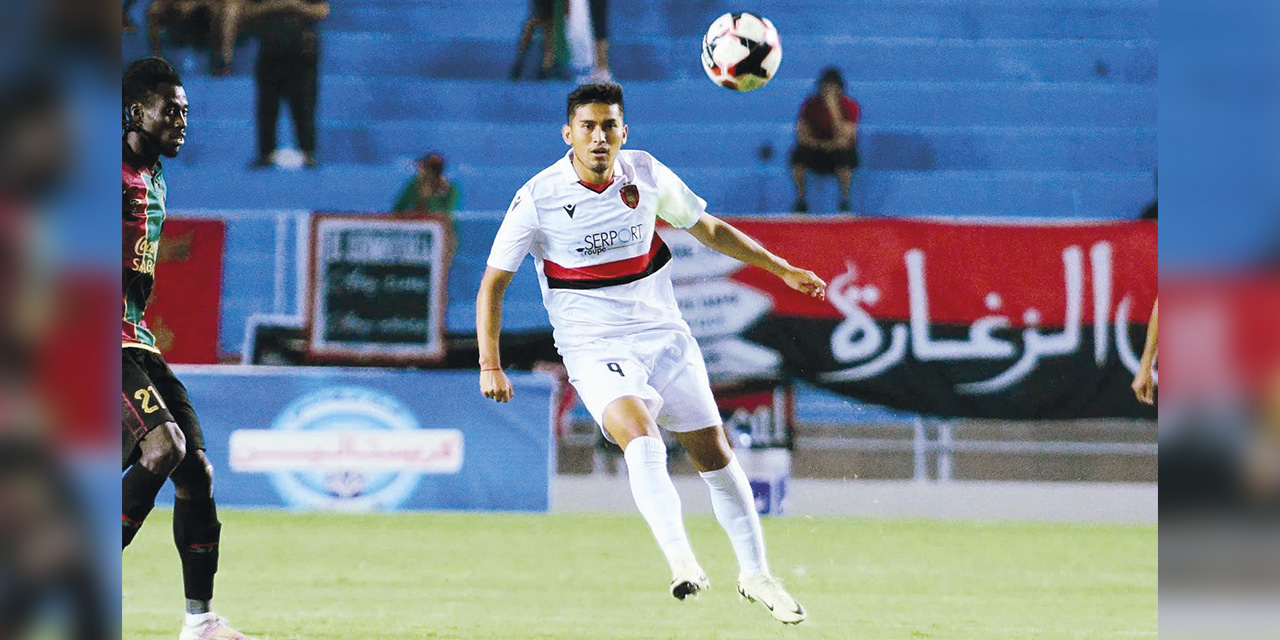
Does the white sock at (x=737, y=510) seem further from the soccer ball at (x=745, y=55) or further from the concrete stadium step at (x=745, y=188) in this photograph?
the concrete stadium step at (x=745, y=188)

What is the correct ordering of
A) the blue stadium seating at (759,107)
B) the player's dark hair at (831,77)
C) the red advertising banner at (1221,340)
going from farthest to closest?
1. the blue stadium seating at (759,107)
2. the player's dark hair at (831,77)
3. the red advertising banner at (1221,340)

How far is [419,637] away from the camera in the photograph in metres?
5.94

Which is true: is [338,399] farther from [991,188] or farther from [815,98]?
[991,188]

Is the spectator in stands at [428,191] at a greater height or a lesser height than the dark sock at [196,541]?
greater

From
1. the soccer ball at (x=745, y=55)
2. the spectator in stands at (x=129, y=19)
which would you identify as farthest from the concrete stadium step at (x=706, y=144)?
the soccer ball at (x=745, y=55)

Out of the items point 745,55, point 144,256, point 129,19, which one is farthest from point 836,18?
point 144,256

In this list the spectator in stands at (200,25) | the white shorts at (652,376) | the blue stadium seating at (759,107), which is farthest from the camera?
the spectator in stands at (200,25)

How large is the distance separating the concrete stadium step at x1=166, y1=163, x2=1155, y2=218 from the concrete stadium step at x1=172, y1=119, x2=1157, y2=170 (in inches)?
9.8

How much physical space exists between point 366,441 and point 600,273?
5.89m

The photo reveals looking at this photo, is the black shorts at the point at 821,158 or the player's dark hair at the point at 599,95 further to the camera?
the black shorts at the point at 821,158

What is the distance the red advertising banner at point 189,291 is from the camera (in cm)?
1156

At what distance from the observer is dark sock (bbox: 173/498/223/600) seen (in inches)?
215

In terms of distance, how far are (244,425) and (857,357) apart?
15.3 feet

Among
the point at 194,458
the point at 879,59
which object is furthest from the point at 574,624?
the point at 879,59
